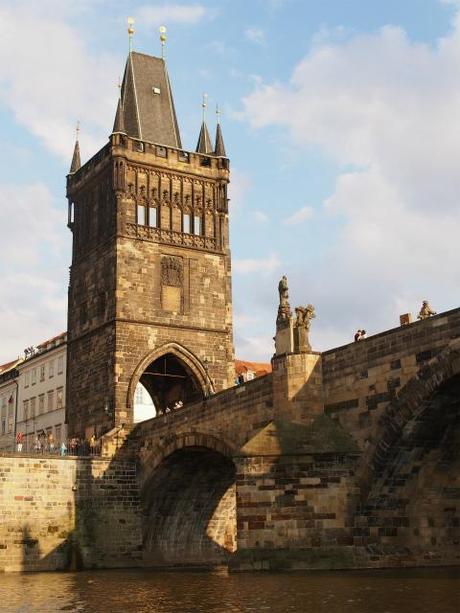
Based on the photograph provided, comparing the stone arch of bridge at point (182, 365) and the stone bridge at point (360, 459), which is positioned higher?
the stone arch of bridge at point (182, 365)

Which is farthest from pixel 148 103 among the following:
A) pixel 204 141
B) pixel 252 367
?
pixel 252 367

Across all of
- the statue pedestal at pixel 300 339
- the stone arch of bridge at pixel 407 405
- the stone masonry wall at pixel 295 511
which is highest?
the statue pedestal at pixel 300 339

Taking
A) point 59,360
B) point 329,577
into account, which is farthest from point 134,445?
point 329,577

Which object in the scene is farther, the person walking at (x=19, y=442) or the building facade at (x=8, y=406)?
the building facade at (x=8, y=406)

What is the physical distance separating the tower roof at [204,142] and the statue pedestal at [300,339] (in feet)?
73.2

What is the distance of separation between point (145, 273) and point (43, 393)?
56.2 feet

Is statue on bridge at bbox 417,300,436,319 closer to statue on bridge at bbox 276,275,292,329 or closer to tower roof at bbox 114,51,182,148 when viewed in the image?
statue on bridge at bbox 276,275,292,329

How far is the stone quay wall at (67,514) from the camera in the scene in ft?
120

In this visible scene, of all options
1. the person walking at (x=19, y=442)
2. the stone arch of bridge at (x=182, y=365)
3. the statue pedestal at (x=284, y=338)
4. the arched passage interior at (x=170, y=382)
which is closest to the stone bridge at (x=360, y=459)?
the statue pedestal at (x=284, y=338)

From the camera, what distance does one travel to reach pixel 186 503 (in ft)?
134

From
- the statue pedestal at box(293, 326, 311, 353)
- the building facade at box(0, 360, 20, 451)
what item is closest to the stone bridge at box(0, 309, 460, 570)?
the statue pedestal at box(293, 326, 311, 353)

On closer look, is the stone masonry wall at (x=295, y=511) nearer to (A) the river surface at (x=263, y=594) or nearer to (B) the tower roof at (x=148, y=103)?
(A) the river surface at (x=263, y=594)

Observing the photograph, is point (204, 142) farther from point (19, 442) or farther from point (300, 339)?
point (300, 339)

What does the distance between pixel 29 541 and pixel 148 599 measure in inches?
811
